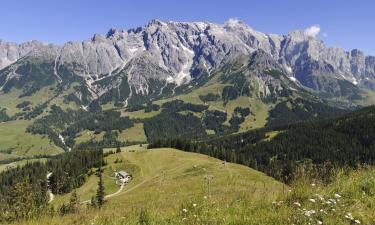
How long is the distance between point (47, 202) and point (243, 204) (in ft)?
20.4

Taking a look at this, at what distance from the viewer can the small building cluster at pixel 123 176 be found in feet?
491

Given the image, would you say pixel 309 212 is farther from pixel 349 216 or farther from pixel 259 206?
pixel 259 206

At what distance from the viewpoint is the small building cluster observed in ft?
491

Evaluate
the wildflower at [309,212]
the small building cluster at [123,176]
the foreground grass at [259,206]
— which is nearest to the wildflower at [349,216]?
the foreground grass at [259,206]

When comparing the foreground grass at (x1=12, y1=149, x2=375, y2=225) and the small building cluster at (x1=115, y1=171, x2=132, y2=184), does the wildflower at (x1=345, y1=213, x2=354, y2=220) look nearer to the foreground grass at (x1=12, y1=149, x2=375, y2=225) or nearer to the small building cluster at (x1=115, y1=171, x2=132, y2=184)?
the foreground grass at (x1=12, y1=149, x2=375, y2=225)

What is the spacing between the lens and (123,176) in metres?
153

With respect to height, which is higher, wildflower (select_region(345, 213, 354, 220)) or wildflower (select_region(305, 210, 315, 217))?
wildflower (select_region(305, 210, 315, 217))

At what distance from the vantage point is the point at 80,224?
36.0 ft

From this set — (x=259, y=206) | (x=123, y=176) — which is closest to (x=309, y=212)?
(x=259, y=206)

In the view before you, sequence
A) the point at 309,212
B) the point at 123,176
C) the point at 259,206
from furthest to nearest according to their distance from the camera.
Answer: the point at 123,176
the point at 259,206
the point at 309,212

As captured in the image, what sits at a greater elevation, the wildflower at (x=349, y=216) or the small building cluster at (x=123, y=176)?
the wildflower at (x=349, y=216)

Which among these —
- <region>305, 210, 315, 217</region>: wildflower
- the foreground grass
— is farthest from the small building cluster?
<region>305, 210, 315, 217</region>: wildflower

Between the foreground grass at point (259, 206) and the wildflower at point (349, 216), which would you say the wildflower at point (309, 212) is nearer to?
the foreground grass at point (259, 206)

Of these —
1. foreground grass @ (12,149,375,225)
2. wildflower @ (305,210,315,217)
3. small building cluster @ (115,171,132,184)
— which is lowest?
small building cluster @ (115,171,132,184)
